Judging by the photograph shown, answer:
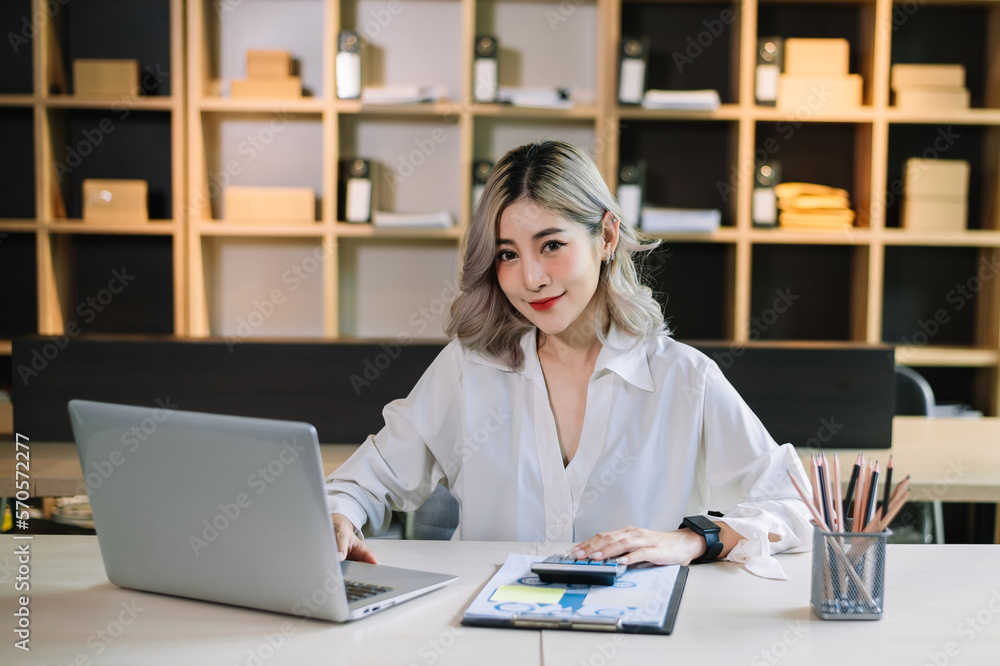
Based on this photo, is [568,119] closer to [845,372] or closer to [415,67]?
[415,67]

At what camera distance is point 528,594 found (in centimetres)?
115

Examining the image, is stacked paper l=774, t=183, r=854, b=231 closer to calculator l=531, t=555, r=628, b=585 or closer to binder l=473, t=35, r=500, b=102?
binder l=473, t=35, r=500, b=102

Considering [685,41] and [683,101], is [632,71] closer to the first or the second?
[683,101]

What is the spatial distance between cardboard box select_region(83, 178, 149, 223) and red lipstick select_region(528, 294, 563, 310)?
8.39 ft

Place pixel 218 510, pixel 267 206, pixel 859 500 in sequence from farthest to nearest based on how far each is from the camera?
1. pixel 267 206
2. pixel 859 500
3. pixel 218 510

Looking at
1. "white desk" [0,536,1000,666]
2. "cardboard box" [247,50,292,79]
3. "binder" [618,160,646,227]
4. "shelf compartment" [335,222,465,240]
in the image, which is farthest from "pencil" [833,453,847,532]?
"cardboard box" [247,50,292,79]

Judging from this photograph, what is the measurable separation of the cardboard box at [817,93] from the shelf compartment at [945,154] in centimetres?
32

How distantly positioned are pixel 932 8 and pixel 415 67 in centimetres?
218

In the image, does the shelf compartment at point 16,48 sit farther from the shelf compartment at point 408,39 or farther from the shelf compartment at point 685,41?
the shelf compartment at point 685,41

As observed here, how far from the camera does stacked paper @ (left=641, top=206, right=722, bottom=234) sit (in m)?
3.56

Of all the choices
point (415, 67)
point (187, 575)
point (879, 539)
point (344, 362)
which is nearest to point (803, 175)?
point (415, 67)

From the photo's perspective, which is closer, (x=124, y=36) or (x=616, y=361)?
(x=616, y=361)

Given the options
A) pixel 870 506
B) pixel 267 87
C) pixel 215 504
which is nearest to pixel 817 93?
pixel 267 87

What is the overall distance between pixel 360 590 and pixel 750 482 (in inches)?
28.0
